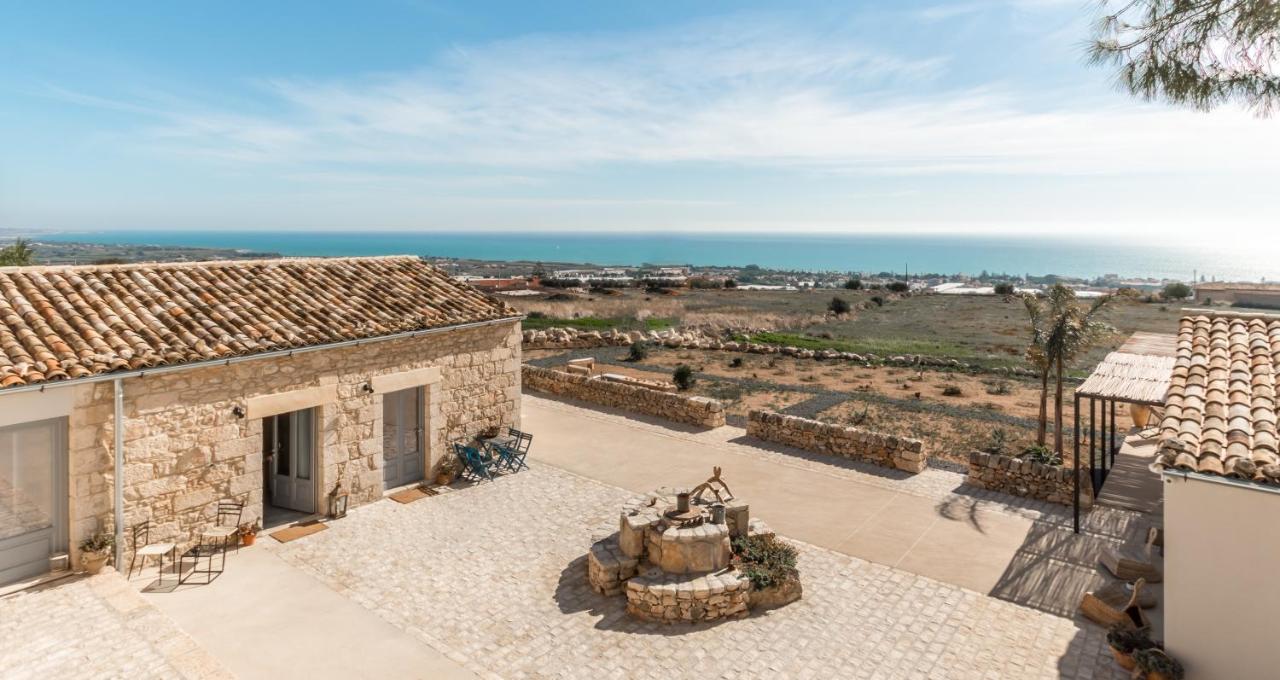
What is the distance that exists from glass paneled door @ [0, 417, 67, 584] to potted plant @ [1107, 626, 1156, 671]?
1232 cm

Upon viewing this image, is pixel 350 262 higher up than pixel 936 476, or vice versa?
pixel 350 262

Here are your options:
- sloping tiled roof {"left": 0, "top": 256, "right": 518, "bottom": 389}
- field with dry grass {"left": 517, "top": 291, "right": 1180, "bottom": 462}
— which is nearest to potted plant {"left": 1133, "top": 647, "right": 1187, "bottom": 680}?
field with dry grass {"left": 517, "top": 291, "right": 1180, "bottom": 462}

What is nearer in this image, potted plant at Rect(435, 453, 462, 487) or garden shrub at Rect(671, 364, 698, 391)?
potted plant at Rect(435, 453, 462, 487)

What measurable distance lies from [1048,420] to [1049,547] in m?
8.31

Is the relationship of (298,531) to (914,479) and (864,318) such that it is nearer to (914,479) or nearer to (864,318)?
(914,479)

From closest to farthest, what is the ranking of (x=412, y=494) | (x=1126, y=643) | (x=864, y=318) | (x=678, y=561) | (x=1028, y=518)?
(x=1126, y=643) → (x=678, y=561) → (x=1028, y=518) → (x=412, y=494) → (x=864, y=318)

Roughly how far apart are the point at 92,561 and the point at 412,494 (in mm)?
4562

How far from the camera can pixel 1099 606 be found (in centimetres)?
791

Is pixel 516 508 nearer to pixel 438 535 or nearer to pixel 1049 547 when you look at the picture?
pixel 438 535

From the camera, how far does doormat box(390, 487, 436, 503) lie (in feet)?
38.2

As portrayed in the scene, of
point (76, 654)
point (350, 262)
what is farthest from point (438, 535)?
point (350, 262)

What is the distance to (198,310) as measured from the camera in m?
10.3

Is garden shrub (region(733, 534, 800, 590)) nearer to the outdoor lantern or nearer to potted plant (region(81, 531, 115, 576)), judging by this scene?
the outdoor lantern

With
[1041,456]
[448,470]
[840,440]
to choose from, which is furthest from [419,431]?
[1041,456]
